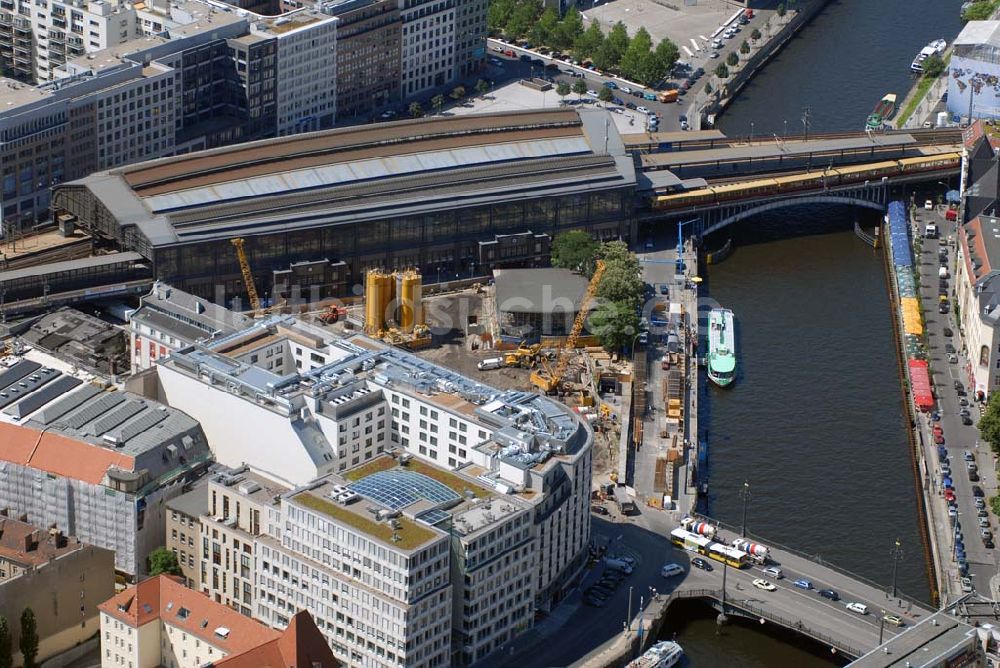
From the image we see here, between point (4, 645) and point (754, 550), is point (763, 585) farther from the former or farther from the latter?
point (4, 645)

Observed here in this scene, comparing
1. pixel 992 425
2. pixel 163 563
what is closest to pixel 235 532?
pixel 163 563

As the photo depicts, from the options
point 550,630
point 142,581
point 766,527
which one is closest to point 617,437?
point 766,527

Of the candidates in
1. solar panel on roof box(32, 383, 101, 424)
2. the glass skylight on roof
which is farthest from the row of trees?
the glass skylight on roof

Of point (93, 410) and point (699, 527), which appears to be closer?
point (93, 410)

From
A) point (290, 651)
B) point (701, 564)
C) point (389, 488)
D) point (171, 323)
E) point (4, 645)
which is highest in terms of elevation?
point (171, 323)

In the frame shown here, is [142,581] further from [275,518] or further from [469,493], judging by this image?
[469,493]
